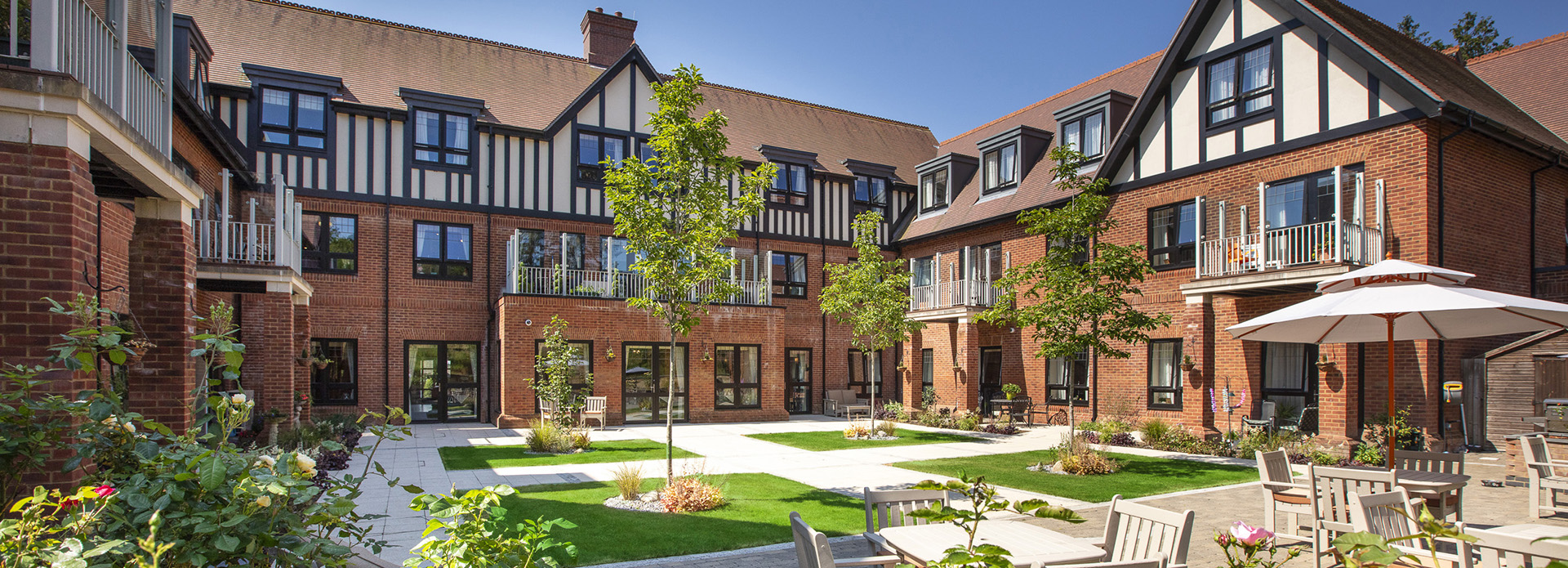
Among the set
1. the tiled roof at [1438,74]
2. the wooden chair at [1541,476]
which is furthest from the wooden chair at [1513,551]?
the tiled roof at [1438,74]

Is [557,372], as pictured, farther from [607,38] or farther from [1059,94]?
[1059,94]

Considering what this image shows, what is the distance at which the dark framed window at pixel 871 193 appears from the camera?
25281 mm

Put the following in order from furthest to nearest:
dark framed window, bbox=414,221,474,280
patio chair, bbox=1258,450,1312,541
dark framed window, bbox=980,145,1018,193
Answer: dark framed window, bbox=980,145,1018,193, dark framed window, bbox=414,221,474,280, patio chair, bbox=1258,450,1312,541

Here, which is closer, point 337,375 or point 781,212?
point 337,375

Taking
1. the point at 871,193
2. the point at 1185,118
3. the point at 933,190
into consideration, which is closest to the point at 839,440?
the point at 1185,118

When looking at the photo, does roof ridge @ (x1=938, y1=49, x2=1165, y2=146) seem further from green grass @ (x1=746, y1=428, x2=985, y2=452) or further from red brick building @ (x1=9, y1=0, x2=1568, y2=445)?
green grass @ (x1=746, y1=428, x2=985, y2=452)

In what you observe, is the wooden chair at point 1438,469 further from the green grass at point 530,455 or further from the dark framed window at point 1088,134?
the dark framed window at point 1088,134

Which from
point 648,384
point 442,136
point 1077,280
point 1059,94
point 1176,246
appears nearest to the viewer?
point 1077,280

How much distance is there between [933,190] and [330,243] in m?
16.5

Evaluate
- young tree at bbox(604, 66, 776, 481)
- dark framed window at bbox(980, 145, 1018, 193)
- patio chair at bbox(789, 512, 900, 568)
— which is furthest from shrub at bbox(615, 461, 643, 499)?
dark framed window at bbox(980, 145, 1018, 193)

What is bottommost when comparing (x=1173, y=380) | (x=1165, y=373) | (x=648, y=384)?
(x=648, y=384)

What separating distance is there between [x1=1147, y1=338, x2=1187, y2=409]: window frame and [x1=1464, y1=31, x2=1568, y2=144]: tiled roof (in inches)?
333

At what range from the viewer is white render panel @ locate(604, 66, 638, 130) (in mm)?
21094

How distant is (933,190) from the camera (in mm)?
24609
